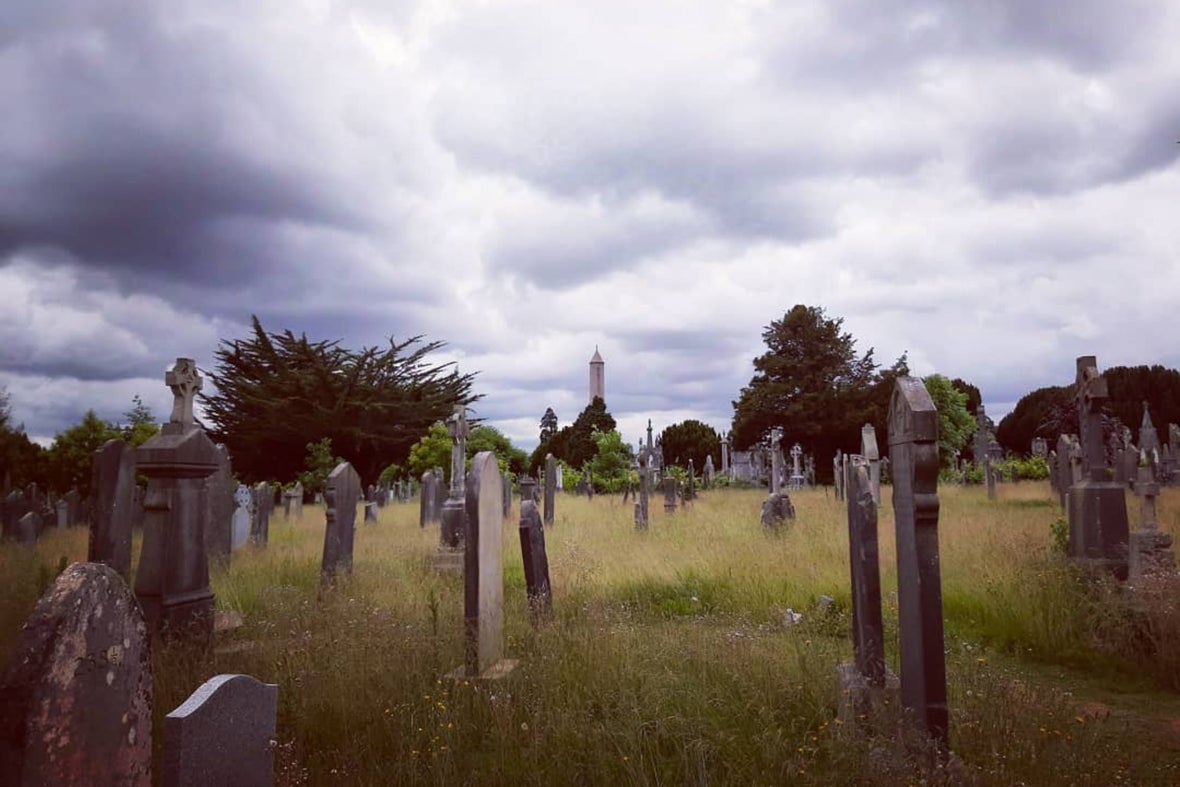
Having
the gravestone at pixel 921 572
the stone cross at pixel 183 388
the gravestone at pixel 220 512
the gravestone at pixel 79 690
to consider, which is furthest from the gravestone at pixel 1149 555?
the gravestone at pixel 220 512

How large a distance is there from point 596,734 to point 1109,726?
373cm

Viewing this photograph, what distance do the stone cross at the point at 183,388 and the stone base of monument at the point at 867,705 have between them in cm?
641

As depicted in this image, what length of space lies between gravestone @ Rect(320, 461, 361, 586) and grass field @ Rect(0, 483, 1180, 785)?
0.31 metres


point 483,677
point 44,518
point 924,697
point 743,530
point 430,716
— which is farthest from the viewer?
point 44,518

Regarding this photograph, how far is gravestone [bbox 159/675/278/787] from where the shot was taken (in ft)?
7.88

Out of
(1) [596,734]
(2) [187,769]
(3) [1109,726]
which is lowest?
(3) [1109,726]

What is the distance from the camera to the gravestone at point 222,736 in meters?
2.40

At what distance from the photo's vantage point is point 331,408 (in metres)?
38.2

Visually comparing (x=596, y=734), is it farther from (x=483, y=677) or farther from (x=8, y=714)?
(x=8, y=714)

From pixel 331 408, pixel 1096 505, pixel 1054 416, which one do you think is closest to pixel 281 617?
pixel 1096 505

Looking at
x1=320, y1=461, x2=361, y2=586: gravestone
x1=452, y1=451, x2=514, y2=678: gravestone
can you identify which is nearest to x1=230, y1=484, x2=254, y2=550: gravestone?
A: x1=320, y1=461, x2=361, y2=586: gravestone

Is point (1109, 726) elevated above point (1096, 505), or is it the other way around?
point (1096, 505)

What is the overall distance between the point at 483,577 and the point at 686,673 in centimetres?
184

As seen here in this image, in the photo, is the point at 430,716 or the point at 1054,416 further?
the point at 1054,416
